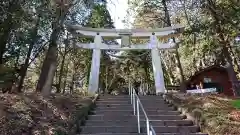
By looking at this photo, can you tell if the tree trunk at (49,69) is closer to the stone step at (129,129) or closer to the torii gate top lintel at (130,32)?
the stone step at (129,129)

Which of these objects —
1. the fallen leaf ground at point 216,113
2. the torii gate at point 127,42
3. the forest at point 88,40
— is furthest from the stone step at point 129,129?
the torii gate at point 127,42

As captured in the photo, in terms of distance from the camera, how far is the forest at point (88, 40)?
30.3ft

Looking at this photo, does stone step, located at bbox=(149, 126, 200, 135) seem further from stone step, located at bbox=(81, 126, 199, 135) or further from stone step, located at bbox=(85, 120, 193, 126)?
stone step, located at bbox=(85, 120, 193, 126)

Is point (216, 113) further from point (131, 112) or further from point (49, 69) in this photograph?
point (49, 69)

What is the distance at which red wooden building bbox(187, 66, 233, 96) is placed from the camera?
18016 millimetres

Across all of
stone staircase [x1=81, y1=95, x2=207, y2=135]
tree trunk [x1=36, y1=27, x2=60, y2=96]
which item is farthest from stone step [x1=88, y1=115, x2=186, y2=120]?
tree trunk [x1=36, y1=27, x2=60, y2=96]

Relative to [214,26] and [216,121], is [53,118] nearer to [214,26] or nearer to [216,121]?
[216,121]

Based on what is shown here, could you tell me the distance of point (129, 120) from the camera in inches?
297

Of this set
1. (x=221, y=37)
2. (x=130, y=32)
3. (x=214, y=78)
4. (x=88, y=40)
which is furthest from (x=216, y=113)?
(x=88, y=40)

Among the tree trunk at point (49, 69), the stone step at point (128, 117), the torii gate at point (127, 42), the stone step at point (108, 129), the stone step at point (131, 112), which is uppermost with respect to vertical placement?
the torii gate at point (127, 42)

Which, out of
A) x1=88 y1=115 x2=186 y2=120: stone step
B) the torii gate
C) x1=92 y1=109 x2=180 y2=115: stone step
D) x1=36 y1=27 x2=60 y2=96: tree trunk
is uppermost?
the torii gate

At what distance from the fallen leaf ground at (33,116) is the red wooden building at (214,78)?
41.5ft

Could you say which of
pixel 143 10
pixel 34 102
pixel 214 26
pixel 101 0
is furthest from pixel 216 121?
pixel 143 10

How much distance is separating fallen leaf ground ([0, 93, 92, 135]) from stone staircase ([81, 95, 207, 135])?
0.70 meters
